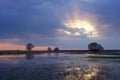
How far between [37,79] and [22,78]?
176cm

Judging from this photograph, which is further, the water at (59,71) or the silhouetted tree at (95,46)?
the silhouetted tree at (95,46)

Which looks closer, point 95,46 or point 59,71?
point 59,71

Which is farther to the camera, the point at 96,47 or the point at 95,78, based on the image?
the point at 96,47

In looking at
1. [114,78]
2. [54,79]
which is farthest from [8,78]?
[114,78]

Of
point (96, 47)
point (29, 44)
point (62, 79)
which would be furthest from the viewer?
point (29, 44)

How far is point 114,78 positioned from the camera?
26047mm

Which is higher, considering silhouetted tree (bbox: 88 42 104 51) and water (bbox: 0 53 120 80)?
silhouetted tree (bbox: 88 42 104 51)

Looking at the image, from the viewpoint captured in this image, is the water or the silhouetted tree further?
the silhouetted tree

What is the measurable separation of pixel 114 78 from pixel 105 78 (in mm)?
901

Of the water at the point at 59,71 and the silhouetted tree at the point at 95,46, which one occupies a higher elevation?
the silhouetted tree at the point at 95,46

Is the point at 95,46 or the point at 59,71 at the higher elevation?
the point at 95,46

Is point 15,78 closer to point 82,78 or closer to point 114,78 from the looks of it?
point 82,78

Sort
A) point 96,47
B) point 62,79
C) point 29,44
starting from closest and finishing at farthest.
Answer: point 62,79, point 96,47, point 29,44

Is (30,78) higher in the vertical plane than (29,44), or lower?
lower
